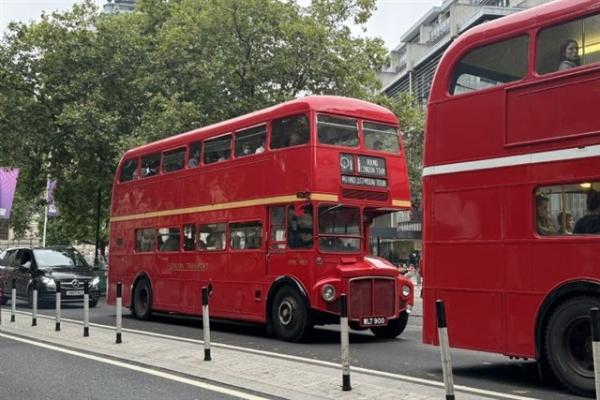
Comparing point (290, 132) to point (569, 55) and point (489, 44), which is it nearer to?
point (489, 44)

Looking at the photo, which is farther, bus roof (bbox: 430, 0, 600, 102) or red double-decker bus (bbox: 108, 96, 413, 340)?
red double-decker bus (bbox: 108, 96, 413, 340)

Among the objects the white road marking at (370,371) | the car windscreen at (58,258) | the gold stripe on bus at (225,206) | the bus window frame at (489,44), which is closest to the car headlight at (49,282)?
the car windscreen at (58,258)

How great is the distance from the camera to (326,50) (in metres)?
24.7

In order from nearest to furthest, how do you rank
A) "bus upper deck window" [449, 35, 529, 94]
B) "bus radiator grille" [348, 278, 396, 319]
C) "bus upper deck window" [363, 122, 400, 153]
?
"bus upper deck window" [449, 35, 529, 94] → "bus radiator grille" [348, 278, 396, 319] → "bus upper deck window" [363, 122, 400, 153]

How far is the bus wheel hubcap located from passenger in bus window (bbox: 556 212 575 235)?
19.0ft

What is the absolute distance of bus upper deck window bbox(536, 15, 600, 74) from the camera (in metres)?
7.21

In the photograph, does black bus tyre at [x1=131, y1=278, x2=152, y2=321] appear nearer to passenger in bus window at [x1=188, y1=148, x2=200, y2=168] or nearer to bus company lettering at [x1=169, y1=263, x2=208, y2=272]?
bus company lettering at [x1=169, y1=263, x2=208, y2=272]

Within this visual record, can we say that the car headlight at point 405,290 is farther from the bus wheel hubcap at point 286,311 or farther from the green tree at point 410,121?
the green tree at point 410,121

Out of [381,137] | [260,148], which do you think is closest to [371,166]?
[381,137]

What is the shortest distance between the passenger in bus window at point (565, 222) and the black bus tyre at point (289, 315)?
538 cm

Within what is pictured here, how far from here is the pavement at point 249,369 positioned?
279 inches

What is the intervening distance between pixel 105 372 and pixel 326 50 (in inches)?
705

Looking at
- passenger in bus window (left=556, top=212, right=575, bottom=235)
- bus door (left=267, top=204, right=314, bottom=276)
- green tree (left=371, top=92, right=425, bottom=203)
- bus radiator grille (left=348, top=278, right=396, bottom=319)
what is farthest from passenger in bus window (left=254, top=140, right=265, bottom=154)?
green tree (left=371, top=92, right=425, bottom=203)

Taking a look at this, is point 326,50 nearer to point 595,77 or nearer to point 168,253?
point 168,253
